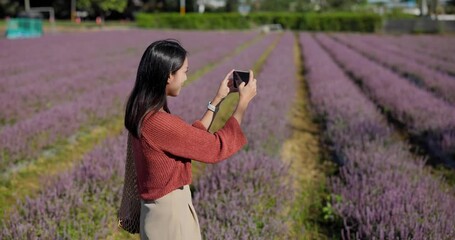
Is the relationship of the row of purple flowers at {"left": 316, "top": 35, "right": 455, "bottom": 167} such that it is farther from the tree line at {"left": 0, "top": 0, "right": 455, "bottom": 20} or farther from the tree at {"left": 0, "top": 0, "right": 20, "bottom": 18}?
the tree at {"left": 0, "top": 0, "right": 20, "bottom": 18}

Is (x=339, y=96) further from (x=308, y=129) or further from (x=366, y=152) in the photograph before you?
(x=366, y=152)

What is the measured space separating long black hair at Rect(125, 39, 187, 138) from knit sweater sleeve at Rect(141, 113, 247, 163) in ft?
0.18

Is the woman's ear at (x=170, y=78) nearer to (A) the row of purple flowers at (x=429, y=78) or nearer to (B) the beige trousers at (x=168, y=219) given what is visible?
(B) the beige trousers at (x=168, y=219)

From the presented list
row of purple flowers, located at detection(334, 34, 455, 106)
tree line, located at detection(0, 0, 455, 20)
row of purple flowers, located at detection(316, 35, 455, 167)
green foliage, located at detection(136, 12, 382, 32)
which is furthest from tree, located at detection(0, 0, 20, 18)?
row of purple flowers, located at detection(316, 35, 455, 167)

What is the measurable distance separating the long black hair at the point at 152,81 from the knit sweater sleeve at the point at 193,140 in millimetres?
55

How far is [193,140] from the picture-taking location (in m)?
1.61

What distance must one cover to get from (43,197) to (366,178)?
2.66m

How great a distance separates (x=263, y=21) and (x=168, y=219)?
54.6 m

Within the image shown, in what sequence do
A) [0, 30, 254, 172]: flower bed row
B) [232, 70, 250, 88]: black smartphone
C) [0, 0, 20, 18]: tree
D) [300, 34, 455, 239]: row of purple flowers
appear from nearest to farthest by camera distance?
[232, 70, 250, 88]: black smartphone < [300, 34, 455, 239]: row of purple flowers < [0, 30, 254, 172]: flower bed row < [0, 0, 20, 18]: tree

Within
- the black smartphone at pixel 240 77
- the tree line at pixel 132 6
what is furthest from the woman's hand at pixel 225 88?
the tree line at pixel 132 6

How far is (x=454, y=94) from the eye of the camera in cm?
819

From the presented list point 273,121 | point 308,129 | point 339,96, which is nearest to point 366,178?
point 273,121

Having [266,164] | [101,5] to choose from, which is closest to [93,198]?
[266,164]

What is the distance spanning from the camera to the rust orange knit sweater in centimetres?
161
